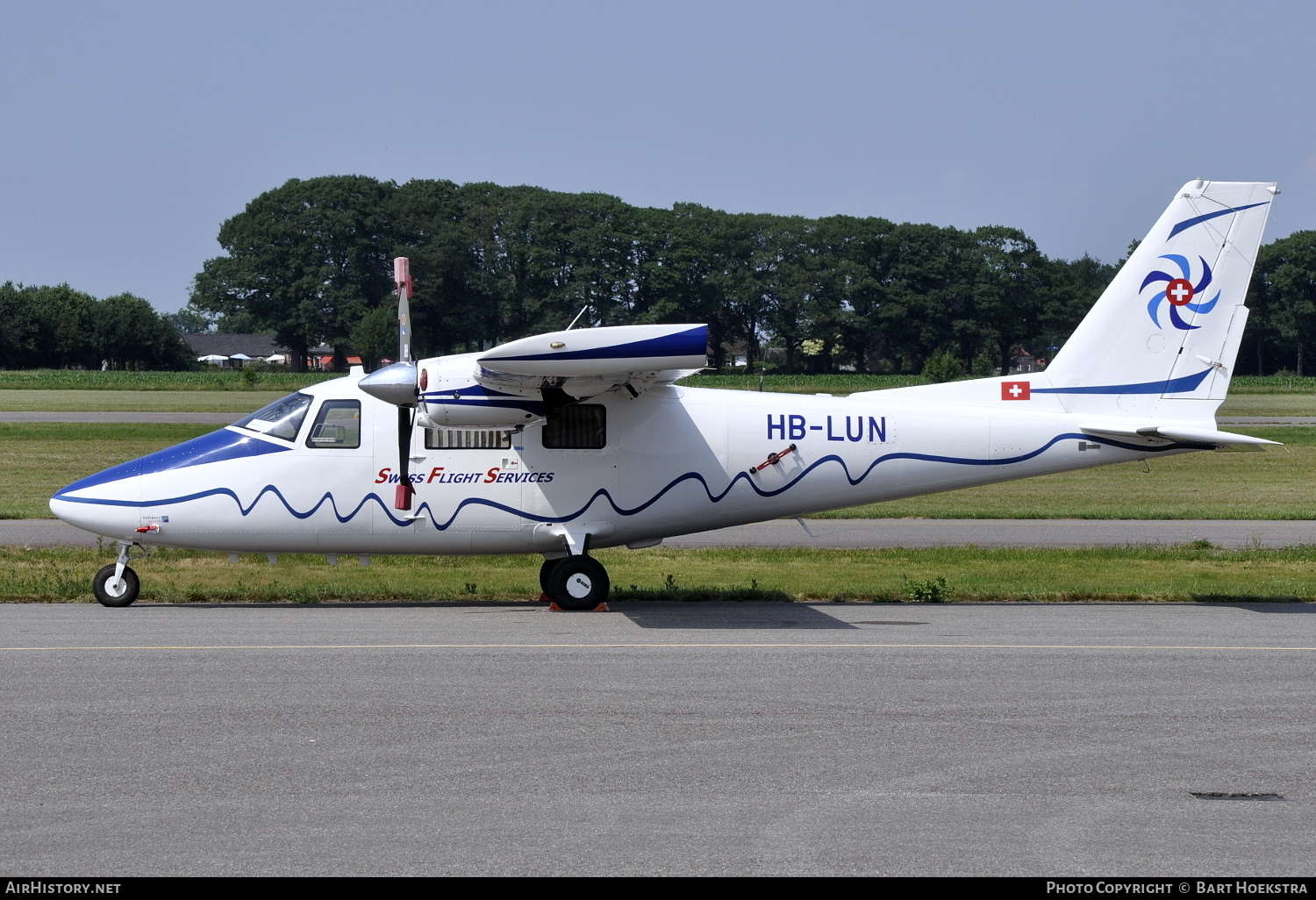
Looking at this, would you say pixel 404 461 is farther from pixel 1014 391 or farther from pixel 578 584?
pixel 1014 391

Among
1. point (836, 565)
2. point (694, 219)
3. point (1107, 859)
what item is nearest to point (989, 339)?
point (694, 219)

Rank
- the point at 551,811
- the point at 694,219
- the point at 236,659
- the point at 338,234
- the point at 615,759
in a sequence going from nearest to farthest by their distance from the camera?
the point at 551,811 → the point at 615,759 → the point at 236,659 → the point at 338,234 → the point at 694,219

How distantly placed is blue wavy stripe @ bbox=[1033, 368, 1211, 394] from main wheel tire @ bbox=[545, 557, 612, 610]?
22.0 ft

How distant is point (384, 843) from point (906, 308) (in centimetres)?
9325

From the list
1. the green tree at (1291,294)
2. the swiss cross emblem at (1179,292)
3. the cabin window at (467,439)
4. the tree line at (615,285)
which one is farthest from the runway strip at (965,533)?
the green tree at (1291,294)

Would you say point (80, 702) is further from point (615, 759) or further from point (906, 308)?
point (906, 308)

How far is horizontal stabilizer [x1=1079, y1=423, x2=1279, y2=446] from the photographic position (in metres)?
15.1

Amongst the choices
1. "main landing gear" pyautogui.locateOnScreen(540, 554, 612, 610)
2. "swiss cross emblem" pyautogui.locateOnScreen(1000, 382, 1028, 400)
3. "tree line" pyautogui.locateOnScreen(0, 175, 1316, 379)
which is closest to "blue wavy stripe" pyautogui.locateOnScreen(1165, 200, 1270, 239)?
"swiss cross emblem" pyautogui.locateOnScreen(1000, 382, 1028, 400)

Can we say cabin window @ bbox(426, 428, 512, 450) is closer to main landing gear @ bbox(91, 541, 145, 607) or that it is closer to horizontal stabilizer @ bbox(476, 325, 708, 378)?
horizontal stabilizer @ bbox(476, 325, 708, 378)

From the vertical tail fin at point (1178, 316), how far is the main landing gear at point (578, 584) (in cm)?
648

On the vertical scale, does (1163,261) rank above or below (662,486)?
above

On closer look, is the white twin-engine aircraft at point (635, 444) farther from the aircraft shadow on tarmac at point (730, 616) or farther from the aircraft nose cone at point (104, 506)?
the aircraft shadow on tarmac at point (730, 616)

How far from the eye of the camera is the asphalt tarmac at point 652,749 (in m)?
6.45

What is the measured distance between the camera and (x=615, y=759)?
816cm
